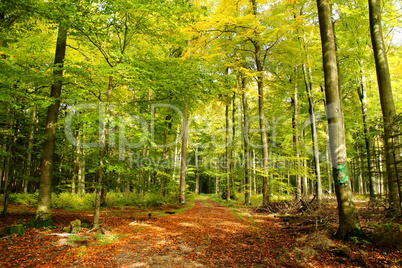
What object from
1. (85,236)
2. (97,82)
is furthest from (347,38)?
(85,236)

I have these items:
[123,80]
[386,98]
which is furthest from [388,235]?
[123,80]

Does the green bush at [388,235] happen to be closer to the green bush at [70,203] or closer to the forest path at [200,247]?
the forest path at [200,247]

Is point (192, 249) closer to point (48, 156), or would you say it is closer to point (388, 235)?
point (388, 235)

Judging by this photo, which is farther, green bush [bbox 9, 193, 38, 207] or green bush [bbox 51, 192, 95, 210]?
green bush [bbox 51, 192, 95, 210]

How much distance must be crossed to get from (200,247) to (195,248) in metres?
0.14

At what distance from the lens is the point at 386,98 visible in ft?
19.4

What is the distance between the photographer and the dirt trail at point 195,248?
414cm

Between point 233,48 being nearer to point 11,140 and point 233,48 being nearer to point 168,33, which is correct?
point 168,33

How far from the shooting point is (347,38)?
378 inches

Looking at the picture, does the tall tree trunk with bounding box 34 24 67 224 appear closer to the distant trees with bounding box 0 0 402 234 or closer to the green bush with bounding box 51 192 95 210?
the distant trees with bounding box 0 0 402 234

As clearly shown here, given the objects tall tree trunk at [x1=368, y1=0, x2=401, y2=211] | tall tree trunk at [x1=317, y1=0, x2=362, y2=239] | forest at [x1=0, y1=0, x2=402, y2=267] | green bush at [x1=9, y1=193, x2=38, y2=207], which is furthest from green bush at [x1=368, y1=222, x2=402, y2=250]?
green bush at [x1=9, y1=193, x2=38, y2=207]

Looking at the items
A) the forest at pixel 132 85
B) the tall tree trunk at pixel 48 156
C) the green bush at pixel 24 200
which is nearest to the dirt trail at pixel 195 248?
the forest at pixel 132 85

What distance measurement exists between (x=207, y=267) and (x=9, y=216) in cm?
951

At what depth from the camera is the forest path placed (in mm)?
4148
